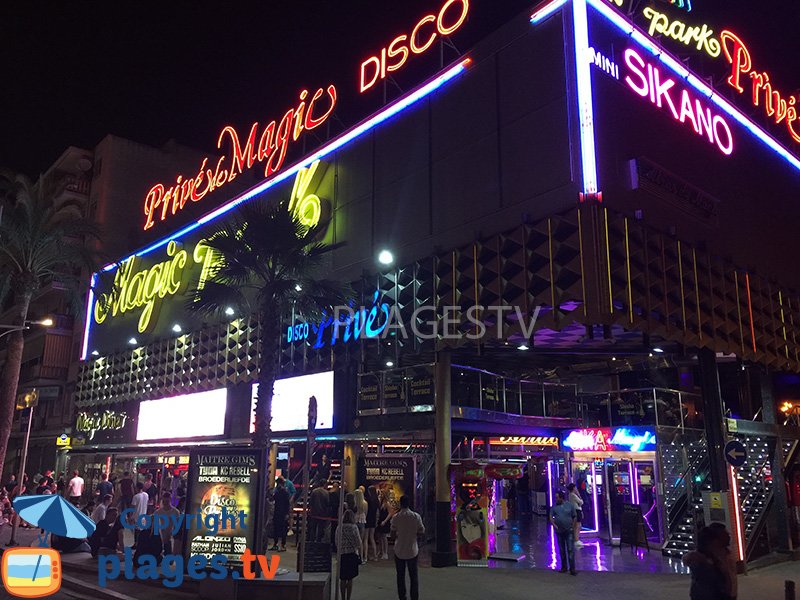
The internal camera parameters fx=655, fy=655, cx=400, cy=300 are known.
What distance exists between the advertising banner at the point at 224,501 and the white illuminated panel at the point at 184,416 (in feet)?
42.9

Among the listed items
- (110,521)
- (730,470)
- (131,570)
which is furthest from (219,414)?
(730,470)

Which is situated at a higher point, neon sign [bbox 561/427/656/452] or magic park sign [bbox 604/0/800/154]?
magic park sign [bbox 604/0/800/154]

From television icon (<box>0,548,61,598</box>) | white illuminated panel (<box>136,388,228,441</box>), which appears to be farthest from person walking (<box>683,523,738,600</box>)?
white illuminated panel (<box>136,388,228,441</box>)

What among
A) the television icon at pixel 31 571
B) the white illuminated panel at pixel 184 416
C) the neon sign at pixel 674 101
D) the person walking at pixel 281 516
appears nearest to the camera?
the television icon at pixel 31 571

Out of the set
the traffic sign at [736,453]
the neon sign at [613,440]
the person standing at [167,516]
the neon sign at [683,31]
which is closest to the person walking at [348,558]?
the person standing at [167,516]

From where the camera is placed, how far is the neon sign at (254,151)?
2255cm

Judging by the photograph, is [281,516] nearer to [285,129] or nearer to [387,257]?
[387,257]

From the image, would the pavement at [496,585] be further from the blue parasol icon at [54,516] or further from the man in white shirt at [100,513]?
the blue parasol icon at [54,516]

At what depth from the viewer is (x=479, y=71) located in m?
17.1

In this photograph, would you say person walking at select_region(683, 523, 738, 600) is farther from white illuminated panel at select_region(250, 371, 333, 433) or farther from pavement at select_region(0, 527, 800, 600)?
white illuminated panel at select_region(250, 371, 333, 433)

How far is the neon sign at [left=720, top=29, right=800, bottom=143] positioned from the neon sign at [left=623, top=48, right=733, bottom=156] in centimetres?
227

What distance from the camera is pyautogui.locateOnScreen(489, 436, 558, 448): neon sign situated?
22172mm

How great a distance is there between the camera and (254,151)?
25.3 meters

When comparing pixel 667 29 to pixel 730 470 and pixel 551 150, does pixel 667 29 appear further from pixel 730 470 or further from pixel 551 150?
pixel 730 470
